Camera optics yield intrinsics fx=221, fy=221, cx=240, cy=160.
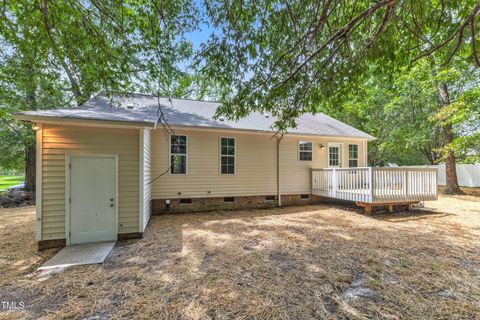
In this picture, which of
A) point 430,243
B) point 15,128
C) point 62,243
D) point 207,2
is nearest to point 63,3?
point 207,2

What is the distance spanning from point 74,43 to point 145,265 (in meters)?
4.61

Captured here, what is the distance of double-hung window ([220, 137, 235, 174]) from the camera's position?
8570mm

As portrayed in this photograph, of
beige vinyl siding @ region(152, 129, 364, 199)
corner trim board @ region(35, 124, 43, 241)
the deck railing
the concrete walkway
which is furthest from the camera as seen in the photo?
beige vinyl siding @ region(152, 129, 364, 199)

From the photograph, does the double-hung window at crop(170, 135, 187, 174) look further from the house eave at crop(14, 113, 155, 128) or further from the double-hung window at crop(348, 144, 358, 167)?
the double-hung window at crop(348, 144, 358, 167)

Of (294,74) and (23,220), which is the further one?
(23,220)

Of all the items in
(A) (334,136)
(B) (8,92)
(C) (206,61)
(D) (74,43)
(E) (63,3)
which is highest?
(B) (8,92)

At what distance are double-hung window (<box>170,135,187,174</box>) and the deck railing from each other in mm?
5830

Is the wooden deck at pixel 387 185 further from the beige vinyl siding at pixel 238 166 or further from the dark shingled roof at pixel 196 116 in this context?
the dark shingled roof at pixel 196 116

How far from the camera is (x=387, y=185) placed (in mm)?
7434

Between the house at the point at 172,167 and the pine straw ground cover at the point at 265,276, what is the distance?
3.15 feet

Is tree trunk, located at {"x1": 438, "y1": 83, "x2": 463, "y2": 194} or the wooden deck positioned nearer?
the wooden deck

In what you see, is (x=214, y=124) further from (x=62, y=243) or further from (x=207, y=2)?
(x=62, y=243)

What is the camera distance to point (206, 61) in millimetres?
4270

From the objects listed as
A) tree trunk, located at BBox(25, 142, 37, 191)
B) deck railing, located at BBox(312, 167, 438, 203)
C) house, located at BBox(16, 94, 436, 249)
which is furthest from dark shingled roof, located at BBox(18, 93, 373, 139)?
tree trunk, located at BBox(25, 142, 37, 191)
